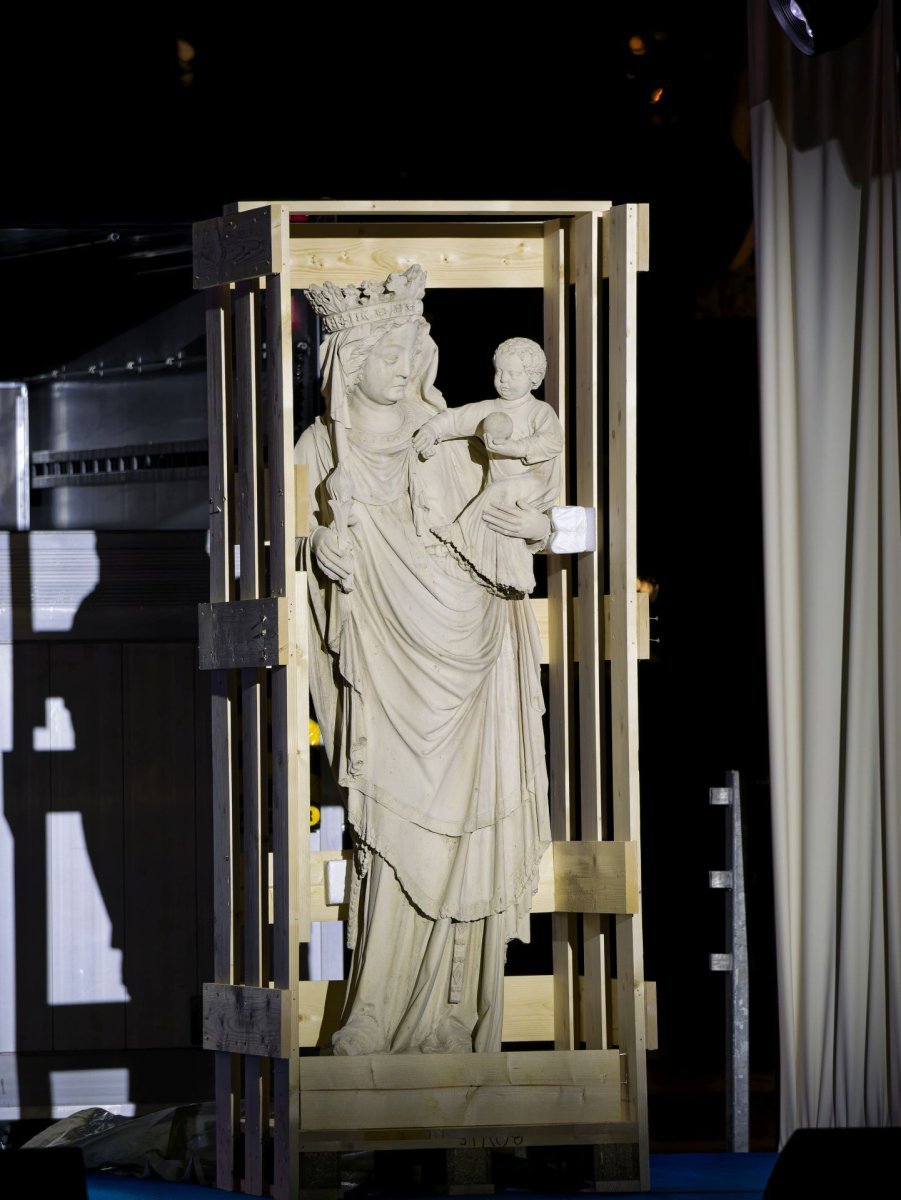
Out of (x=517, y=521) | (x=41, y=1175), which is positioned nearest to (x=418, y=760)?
(x=517, y=521)

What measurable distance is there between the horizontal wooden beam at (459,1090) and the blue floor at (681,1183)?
0.65ft

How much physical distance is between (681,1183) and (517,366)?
2070 millimetres

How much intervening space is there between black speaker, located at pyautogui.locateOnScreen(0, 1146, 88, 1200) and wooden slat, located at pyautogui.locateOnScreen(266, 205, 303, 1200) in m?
1.66

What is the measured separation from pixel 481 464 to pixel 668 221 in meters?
3.23

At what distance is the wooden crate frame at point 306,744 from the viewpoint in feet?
15.1

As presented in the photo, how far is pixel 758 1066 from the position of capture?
7.57 metres

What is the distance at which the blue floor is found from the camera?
463cm

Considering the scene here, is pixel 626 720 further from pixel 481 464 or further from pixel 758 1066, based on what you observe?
pixel 758 1066

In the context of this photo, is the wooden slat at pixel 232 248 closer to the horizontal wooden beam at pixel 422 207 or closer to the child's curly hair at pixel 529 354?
the horizontal wooden beam at pixel 422 207

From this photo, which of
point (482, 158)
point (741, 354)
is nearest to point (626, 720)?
point (482, 158)

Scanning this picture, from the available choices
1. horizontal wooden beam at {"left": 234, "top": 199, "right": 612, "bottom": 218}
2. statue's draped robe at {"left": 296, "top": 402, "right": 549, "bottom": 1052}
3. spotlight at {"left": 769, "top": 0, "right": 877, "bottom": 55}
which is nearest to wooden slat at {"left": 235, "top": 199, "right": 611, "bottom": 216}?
horizontal wooden beam at {"left": 234, "top": 199, "right": 612, "bottom": 218}

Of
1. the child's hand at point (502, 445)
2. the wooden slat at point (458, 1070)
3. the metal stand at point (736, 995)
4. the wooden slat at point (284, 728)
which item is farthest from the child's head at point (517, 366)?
the wooden slat at point (458, 1070)

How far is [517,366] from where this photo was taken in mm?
4832

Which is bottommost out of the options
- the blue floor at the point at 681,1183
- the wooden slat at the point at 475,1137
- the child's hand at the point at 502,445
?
the blue floor at the point at 681,1183
